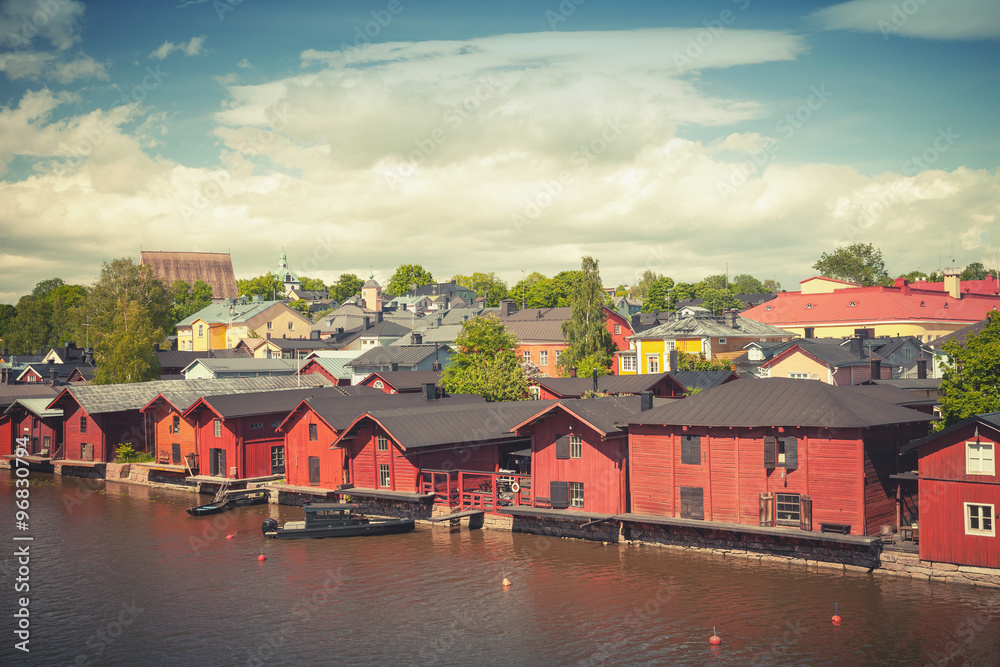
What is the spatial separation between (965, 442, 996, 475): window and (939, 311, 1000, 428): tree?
1235 centimetres

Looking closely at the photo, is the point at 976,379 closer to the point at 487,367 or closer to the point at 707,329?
the point at 487,367

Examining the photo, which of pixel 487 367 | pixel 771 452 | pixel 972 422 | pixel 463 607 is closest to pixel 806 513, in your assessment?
pixel 771 452

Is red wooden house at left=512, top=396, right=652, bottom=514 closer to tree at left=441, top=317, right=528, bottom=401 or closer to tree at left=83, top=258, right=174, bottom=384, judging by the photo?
tree at left=441, top=317, right=528, bottom=401

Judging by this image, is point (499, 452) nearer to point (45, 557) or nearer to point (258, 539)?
point (258, 539)

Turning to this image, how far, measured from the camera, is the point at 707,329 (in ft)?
287

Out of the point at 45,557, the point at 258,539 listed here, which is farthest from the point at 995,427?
the point at 45,557

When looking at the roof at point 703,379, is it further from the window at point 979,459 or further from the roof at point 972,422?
the window at point 979,459

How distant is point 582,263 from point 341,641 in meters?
68.7

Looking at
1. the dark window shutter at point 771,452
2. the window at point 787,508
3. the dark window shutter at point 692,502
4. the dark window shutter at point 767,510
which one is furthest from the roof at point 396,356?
the window at point 787,508

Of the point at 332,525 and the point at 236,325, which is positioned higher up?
the point at 236,325

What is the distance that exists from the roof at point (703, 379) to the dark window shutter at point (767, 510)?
23299 mm

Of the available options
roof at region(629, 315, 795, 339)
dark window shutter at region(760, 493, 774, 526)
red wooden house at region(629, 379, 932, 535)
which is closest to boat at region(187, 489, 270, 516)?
red wooden house at region(629, 379, 932, 535)

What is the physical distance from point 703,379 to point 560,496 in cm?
2214

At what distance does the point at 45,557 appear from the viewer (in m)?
43.8
